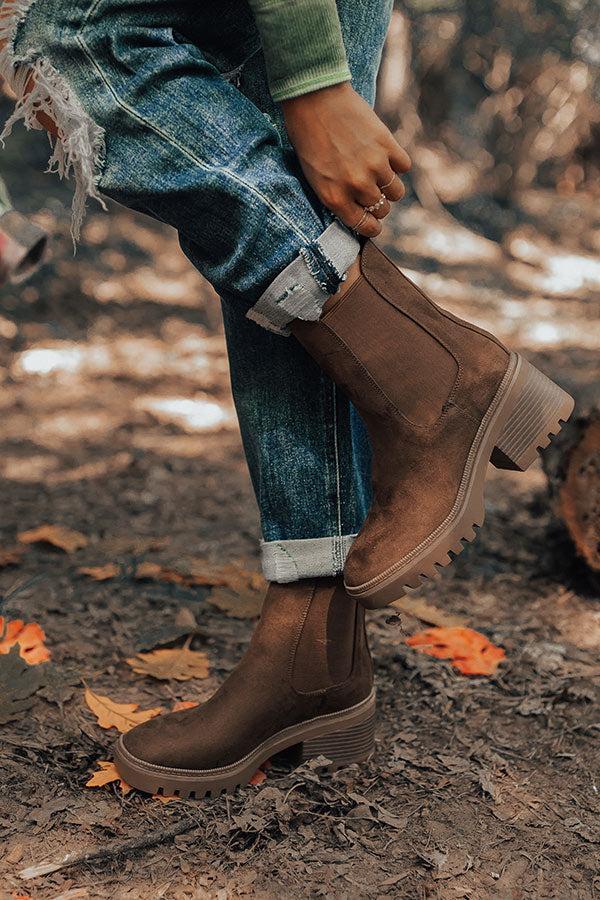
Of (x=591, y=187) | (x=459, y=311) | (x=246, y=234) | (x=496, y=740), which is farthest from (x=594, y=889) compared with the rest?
(x=591, y=187)

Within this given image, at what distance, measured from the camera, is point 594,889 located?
1344 mm

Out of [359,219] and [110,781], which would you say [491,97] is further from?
[110,781]

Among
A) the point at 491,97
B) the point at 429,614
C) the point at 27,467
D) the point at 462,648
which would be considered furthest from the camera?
the point at 491,97

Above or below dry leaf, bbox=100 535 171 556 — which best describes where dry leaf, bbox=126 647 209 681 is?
below

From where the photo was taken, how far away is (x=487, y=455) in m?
1.49

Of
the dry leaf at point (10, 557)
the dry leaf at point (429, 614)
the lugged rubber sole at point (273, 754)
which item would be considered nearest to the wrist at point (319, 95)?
the lugged rubber sole at point (273, 754)

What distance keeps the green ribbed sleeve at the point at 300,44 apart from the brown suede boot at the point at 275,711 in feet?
2.52

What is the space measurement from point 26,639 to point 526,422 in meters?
1.13

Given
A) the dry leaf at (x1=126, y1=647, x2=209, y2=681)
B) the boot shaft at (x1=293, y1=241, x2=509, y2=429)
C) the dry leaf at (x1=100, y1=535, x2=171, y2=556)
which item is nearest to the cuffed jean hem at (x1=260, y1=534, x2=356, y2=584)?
the boot shaft at (x1=293, y1=241, x2=509, y2=429)

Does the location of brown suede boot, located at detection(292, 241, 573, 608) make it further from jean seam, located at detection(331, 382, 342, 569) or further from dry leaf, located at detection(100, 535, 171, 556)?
dry leaf, located at detection(100, 535, 171, 556)

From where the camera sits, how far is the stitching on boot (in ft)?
4.21

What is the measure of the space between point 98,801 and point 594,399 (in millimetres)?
1476

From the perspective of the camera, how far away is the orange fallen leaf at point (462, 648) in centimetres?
198

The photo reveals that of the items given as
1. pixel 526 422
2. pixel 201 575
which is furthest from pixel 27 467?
pixel 526 422
